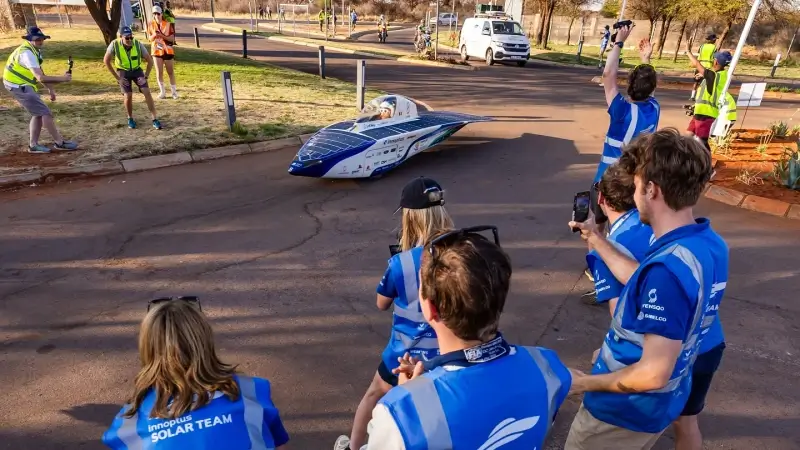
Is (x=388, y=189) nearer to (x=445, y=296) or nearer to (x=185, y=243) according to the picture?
Answer: (x=185, y=243)

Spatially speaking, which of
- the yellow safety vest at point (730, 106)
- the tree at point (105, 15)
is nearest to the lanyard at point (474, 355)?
the yellow safety vest at point (730, 106)

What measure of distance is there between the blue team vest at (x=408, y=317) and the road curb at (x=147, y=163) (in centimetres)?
690

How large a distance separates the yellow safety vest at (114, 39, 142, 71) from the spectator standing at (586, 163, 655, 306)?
9.44 meters

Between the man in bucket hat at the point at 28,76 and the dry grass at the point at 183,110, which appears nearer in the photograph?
the man in bucket hat at the point at 28,76

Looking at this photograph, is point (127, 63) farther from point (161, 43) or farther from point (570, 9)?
point (570, 9)

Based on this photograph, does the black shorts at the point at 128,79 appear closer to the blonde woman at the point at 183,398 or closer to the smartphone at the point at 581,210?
the blonde woman at the point at 183,398

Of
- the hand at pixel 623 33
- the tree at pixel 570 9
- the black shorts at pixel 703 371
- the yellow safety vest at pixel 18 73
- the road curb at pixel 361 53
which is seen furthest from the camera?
the tree at pixel 570 9

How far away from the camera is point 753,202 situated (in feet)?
24.2

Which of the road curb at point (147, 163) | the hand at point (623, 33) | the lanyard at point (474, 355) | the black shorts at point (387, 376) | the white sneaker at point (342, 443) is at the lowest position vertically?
the road curb at point (147, 163)

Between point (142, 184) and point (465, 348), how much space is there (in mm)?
7347

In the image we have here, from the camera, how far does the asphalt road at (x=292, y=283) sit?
359 centimetres

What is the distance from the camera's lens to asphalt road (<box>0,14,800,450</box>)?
3590 millimetres

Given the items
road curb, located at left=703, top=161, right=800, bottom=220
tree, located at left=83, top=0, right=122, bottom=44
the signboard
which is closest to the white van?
the signboard

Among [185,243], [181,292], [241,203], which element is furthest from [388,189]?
[181,292]
